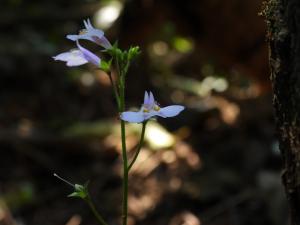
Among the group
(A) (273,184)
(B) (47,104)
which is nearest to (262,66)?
(A) (273,184)

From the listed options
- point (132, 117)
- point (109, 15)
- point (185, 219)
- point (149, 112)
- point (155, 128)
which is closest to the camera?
point (132, 117)

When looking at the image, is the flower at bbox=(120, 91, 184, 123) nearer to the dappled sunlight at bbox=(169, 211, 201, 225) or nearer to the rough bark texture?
the rough bark texture

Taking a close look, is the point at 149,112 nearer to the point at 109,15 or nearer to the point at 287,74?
the point at 287,74

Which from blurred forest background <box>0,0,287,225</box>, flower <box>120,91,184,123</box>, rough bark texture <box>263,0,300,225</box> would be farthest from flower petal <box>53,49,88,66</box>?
blurred forest background <box>0,0,287,225</box>

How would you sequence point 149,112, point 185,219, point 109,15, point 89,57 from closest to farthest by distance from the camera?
point 149,112
point 89,57
point 185,219
point 109,15

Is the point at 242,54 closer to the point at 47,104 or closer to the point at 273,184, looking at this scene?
the point at 273,184

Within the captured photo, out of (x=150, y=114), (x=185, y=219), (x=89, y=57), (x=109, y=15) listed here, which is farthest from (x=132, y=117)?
(x=109, y=15)

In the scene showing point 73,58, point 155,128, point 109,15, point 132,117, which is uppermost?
point 109,15

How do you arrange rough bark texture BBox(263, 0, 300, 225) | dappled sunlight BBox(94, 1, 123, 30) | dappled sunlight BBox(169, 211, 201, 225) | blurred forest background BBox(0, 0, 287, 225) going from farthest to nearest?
1. dappled sunlight BBox(94, 1, 123, 30)
2. blurred forest background BBox(0, 0, 287, 225)
3. dappled sunlight BBox(169, 211, 201, 225)
4. rough bark texture BBox(263, 0, 300, 225)
